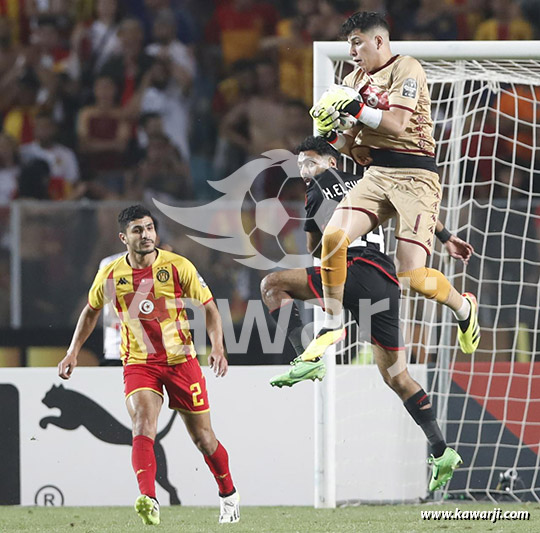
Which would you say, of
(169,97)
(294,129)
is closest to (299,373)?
(294,129)

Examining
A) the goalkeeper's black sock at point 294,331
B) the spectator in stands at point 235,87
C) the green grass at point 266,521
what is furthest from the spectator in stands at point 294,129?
the green grass at point 266,521

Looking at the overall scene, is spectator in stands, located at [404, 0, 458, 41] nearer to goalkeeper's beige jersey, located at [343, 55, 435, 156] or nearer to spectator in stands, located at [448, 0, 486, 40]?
spectator in stands, located at [448, 0, 486, 40]

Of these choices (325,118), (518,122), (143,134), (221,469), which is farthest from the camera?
(143,134)

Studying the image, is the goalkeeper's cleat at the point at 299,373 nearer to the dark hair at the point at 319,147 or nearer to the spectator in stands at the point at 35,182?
the dark hair at the point at 319,147

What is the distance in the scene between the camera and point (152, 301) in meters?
6.61

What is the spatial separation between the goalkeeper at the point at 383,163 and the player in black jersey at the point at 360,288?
11.8 inches

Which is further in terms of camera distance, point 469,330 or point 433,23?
point 433,23

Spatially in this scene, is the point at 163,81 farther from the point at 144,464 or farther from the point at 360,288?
the point at 144,464

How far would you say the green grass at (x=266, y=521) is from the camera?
5.88m

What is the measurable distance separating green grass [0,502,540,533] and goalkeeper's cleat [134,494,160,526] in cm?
5

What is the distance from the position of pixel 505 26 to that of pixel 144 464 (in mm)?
5774

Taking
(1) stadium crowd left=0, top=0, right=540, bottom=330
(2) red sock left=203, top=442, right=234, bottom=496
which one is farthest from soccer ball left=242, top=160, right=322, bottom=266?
(2) red sock left=203, top=442, right=234, bottom=496

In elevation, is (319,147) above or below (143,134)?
above

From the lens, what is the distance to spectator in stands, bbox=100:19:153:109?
32.7 ft
